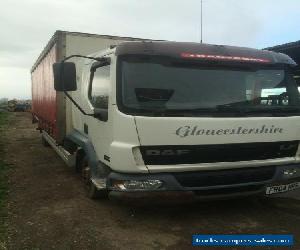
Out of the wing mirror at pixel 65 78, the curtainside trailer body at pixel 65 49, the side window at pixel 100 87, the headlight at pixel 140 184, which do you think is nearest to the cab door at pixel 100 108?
the side window at pixel 100 87

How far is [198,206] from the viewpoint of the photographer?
21.5 feet

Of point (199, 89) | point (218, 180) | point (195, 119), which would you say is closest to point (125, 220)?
point (218, 180)

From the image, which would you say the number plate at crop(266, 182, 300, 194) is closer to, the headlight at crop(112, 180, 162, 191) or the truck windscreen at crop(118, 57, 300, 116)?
the truck windscreen at crop(118, 57, 300, 116)

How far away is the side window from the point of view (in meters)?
5.86

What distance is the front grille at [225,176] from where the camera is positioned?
536 cm

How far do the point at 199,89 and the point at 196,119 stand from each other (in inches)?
17.2

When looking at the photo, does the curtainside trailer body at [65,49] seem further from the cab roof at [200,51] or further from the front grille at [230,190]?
the front grille at [230,190]

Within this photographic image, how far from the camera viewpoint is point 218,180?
17.9 feet

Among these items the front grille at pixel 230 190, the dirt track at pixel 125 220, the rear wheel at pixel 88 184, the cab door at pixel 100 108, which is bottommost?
the dirt track at pixel 125 220

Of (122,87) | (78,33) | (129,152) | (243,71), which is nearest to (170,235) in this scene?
(129,152)

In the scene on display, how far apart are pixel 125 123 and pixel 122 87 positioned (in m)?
0.45

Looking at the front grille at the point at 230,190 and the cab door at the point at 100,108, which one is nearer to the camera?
the front grille at the point at 230,190

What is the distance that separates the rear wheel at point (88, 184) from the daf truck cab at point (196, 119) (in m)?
0.79

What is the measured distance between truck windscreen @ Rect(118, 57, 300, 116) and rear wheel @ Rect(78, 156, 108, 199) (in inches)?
75.9
